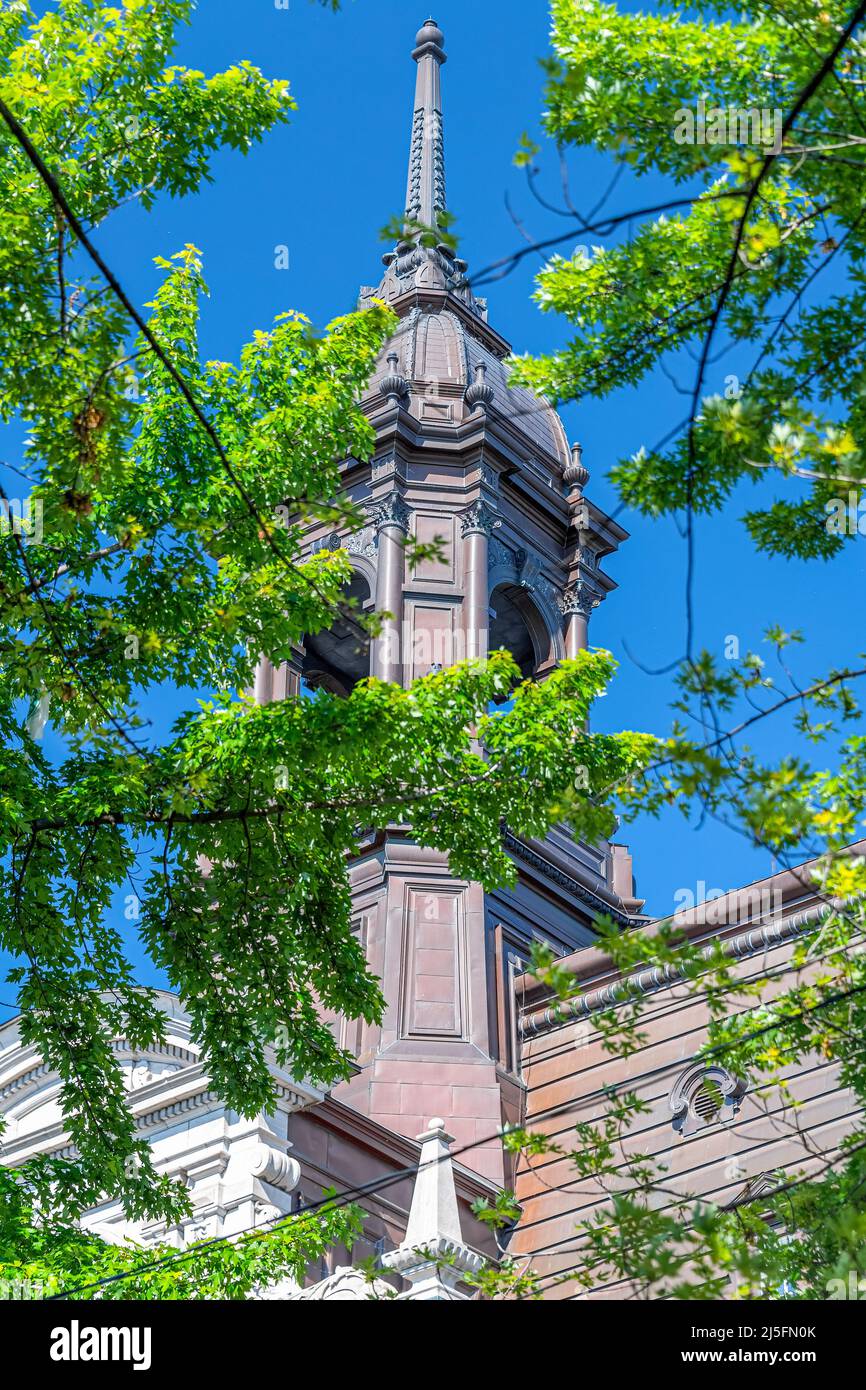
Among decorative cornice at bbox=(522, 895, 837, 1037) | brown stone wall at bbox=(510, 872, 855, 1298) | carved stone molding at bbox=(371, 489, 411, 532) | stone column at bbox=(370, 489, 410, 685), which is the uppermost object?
carved stone molding at bbox=(371, 489, 411, 532)

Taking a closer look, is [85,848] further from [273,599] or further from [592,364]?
[592,364]

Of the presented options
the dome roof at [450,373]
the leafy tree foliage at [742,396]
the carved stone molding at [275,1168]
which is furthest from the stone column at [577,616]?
the leafy tree foliage at [742,396]

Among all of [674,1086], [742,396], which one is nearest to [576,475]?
[674,1086]

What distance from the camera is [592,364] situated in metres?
9.51

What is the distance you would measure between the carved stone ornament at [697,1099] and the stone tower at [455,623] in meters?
2.62

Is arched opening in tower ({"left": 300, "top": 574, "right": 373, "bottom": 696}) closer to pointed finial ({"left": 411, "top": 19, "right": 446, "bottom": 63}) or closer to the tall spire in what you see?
the tall spire

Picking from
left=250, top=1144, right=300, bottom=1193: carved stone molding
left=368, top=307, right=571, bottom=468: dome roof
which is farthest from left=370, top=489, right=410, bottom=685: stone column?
left=250, top=1144, right=300, bottom=1193: carved stone molding

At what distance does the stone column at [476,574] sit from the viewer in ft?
90.2

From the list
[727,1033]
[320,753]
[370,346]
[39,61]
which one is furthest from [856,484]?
[39,61]

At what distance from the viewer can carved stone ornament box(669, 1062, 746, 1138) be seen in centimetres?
2198

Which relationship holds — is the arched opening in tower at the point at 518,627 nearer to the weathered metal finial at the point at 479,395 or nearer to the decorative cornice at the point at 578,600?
the decorative cornice at the point at 578,600

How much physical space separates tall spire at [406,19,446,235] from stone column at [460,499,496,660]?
7338mm

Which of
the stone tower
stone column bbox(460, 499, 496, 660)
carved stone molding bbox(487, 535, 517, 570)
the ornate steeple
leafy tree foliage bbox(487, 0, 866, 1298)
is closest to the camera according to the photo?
leafy tree foliage bbox(487, 0, 866, 1298)

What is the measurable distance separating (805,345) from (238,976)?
595cm
